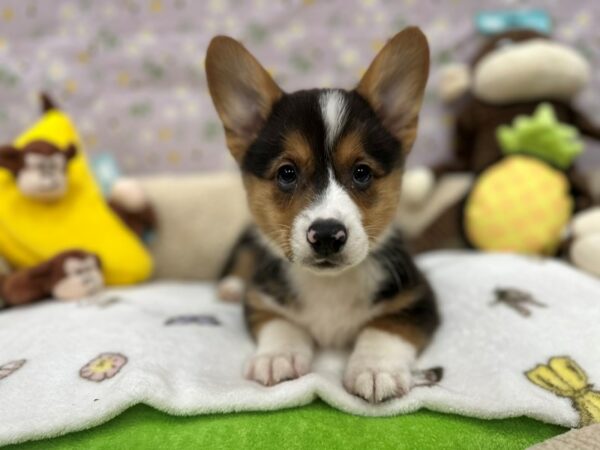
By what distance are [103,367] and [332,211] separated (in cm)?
74

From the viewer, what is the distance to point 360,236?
1409mm

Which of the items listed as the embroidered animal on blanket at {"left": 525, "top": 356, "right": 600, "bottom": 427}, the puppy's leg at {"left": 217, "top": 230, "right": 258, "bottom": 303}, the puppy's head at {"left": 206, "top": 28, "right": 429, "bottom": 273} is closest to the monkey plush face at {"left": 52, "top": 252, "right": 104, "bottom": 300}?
the puppy's leg at {"left": 217, "top": 230, "right": 258, "bottom": 303}

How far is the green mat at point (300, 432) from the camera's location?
1.14 metres

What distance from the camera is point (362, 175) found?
159 centimetres

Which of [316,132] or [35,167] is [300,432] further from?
[35,167]

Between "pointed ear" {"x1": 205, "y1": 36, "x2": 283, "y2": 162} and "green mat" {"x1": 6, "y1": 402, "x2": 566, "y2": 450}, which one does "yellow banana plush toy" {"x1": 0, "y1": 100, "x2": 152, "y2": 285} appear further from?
"green mat" {"x1": 6, "y1": 402, "x2": 566, "y2": 450}

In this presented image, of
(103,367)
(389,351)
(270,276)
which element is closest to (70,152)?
(270,276)

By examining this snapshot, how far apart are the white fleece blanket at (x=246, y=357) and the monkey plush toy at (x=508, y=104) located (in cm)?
63

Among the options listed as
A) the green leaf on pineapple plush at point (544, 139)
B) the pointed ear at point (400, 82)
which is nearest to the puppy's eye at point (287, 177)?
the pointed ear at point (400, 82)

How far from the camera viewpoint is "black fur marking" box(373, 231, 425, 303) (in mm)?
1712

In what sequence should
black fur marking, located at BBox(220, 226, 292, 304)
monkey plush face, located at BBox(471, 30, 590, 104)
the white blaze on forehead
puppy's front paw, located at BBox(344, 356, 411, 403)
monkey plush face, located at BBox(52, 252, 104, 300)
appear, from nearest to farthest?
1. puppy's front paw, located at BBox(344, 356, 411, 403)
2. the white blaze on forehead
3. black fur marking, located at BBox(220, 226, 292, 304)
4. monkey plush face, located at BBox(52, 252, 104, 300)
5. monkey plush face, located at BBox(471, 30, 590, 104)

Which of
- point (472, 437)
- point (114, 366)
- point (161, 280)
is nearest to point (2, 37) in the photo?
point (161, 280)

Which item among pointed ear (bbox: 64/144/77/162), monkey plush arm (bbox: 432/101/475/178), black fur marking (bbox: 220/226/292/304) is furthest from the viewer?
monkey plush arm (bbox: 432/101/475/178)

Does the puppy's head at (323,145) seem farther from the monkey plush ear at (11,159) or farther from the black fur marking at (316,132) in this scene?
the monkey plush ear at (11,159)
